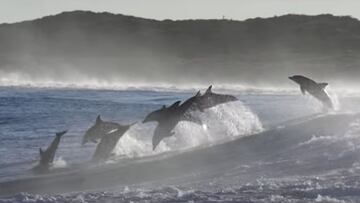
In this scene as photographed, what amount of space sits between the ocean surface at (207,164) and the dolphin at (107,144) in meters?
0.19

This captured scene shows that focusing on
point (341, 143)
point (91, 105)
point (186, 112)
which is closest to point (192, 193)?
point (341, 143)

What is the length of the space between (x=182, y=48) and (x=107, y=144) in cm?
8195

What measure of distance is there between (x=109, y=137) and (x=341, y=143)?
17.9 ft

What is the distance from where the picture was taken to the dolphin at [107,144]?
19.8m

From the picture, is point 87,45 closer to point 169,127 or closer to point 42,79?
point 42,79

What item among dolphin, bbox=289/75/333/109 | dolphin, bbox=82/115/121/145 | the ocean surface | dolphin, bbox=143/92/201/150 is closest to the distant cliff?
dolphin, bbox=289/75/333/109

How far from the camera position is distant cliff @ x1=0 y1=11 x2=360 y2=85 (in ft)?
255

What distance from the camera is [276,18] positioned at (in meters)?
115

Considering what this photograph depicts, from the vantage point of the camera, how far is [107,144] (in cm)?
2028

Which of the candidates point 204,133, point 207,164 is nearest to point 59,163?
point 207,164

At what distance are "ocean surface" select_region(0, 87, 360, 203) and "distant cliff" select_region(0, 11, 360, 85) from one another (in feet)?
153

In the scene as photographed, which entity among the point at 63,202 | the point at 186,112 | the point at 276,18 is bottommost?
the point at 63,202

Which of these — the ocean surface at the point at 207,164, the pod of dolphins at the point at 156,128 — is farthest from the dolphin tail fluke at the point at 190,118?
the ocean surface at the point at 207,164

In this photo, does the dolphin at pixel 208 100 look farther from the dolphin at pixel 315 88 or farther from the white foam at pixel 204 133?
the dolphin at pixel 315 88
